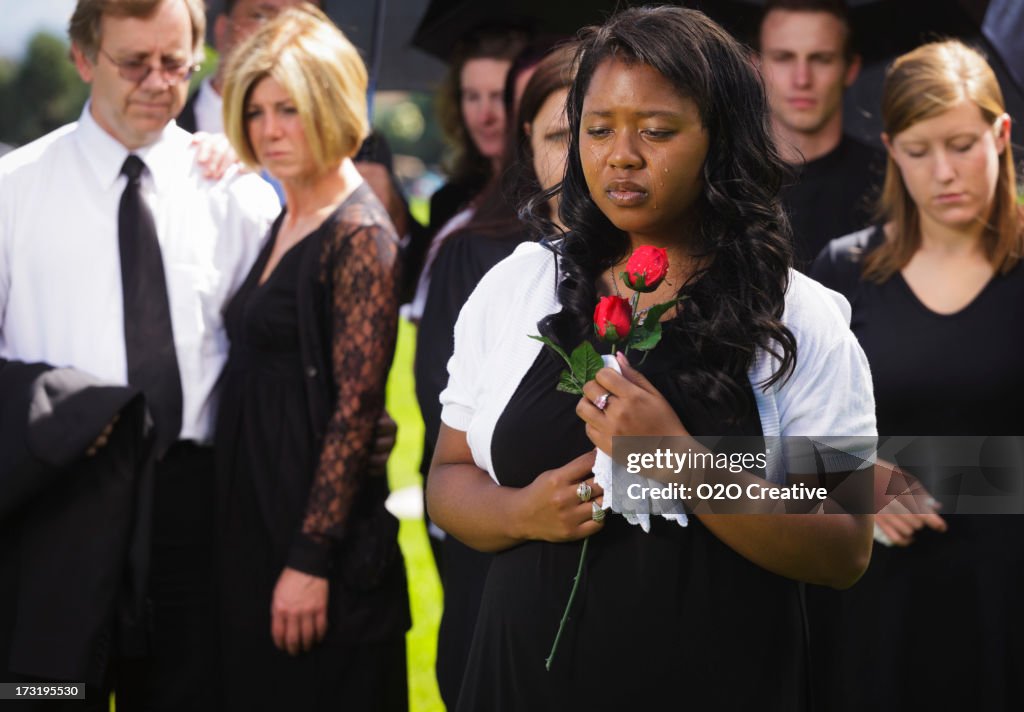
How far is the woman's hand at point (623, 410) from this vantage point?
5.89 ft

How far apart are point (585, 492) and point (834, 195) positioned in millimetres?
2187

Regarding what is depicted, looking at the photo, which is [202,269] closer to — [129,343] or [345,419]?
[129,343]

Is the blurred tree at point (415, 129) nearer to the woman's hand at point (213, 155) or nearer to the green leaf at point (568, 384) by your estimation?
the woman's hand at point (213, 155)

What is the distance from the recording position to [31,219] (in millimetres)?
3111

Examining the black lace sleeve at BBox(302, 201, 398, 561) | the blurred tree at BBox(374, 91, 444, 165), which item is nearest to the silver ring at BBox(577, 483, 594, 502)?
the black lace sleeve at BBox(302, 201, 398, 561)

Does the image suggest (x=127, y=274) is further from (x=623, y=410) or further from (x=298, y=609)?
(x=623, y=410)

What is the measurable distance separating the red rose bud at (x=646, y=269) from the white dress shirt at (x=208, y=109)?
210 centimetres

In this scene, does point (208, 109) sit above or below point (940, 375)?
above

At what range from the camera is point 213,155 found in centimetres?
334

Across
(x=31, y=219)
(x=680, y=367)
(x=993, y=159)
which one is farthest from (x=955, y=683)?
(x=31, y=219)

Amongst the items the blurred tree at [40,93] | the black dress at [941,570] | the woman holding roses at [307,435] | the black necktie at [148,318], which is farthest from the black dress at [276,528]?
the black dress at [941,570]

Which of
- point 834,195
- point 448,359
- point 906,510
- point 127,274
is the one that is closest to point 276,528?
point 448,359

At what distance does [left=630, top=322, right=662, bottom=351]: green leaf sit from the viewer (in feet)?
5.95

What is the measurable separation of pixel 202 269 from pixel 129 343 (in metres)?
0.28
